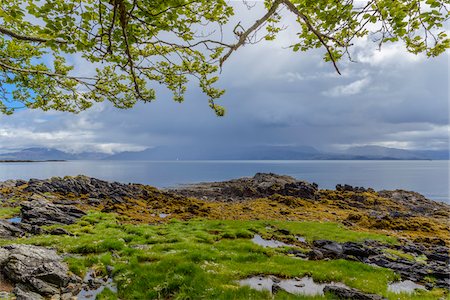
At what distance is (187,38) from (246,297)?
10.3 meters

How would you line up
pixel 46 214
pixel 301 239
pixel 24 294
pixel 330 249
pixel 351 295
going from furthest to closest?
pixel 46 214 → pixel 301 239 → pixel 330 249 → pixel 351 295 → pixel 24 294

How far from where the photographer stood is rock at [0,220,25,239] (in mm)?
21861

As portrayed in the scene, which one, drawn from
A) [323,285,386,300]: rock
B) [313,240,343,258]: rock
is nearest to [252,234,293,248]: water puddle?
[313,240,343,258]: rock

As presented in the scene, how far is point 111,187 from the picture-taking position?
6091 centimetres

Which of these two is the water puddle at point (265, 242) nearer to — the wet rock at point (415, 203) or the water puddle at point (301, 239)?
the water puddle at point (301, 239)

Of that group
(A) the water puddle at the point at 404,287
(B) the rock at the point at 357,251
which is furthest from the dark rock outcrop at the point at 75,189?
(A) the water puddle at the point at 404,287

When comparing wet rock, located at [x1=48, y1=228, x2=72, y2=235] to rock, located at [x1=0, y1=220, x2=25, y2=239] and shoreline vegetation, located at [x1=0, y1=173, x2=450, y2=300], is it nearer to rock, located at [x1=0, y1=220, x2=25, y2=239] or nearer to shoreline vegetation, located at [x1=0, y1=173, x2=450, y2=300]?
shoreline vegetation, located at [x1=0, y1=173, x2=450, y2=300]

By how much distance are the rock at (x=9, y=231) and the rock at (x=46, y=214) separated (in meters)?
3.09

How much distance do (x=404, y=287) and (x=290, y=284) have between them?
5.95 meters

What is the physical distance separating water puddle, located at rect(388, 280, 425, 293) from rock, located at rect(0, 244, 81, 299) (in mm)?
14783

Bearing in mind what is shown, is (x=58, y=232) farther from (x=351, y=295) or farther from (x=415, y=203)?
(x=415, y=203)

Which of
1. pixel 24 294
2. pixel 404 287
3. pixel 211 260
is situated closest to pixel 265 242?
pixel 211 260

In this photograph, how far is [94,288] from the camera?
43.2 feet

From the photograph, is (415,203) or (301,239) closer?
(301,239)
